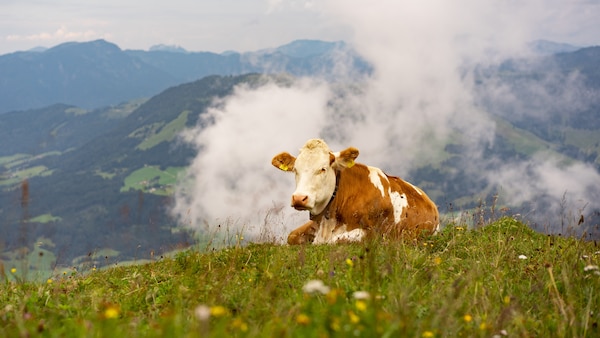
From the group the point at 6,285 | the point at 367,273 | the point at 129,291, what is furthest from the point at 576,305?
the point at 6,285

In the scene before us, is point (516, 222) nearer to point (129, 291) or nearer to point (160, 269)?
point (160, 269)

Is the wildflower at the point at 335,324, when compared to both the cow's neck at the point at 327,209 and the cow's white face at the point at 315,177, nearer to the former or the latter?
the cow's white face at the point at 315,177

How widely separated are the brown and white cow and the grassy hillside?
7.49 feet

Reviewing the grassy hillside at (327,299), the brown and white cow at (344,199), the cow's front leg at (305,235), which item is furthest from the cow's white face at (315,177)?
the grassy hillside at (327,299)

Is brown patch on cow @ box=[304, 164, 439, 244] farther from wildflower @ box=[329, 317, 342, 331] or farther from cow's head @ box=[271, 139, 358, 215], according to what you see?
wildflower @ box=[329, 317, 342, 331]

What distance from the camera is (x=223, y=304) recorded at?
5.40m

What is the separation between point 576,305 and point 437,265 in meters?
1.81

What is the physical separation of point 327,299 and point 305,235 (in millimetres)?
7181

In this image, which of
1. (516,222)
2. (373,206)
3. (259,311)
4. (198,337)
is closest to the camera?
(198,337)

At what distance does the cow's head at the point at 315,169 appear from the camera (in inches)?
404

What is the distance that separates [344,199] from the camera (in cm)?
1096

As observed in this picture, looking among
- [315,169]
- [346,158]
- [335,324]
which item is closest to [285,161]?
[315,169]

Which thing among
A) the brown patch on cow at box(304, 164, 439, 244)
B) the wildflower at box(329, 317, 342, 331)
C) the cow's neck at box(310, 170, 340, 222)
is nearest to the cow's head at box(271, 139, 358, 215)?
the cow's neck at box(310, 170, 340, 222)

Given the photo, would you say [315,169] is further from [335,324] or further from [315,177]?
[335,324]
